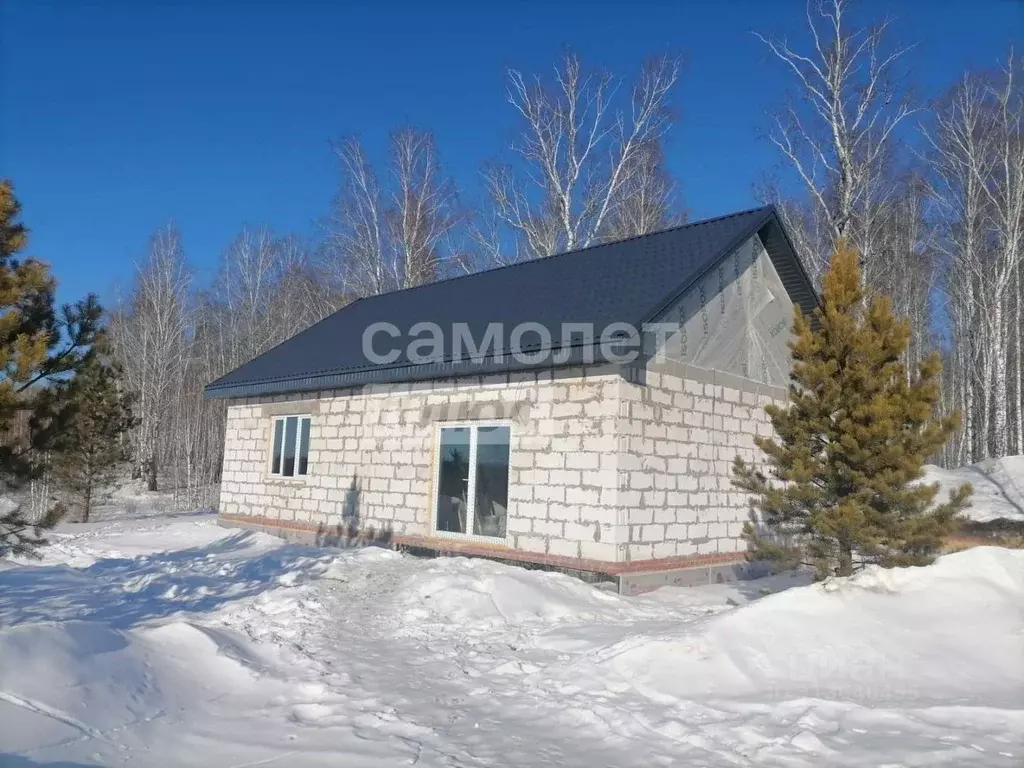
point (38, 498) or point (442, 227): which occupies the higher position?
point (442, 227)

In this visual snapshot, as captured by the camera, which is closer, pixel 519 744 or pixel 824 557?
pixel 519 744

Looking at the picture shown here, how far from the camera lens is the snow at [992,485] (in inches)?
634

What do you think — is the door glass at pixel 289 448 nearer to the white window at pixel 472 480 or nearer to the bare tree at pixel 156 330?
the white window at pixel 472 480

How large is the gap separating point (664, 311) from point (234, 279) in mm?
28032

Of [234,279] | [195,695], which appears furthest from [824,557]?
[234,279]

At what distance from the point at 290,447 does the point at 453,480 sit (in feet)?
15.5

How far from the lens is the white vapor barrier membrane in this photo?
10.4 metres

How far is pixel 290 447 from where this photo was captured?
1430 centimetres

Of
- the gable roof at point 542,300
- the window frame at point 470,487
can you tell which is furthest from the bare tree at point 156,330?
the window frame at point 470,487

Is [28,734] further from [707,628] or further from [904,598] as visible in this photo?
[904,598]

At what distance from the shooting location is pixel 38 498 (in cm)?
2383

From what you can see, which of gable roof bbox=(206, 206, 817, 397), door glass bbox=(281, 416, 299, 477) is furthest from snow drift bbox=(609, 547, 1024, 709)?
door glass bbox=(281, 416, 299, 477)

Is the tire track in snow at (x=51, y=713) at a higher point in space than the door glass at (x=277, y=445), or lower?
lower

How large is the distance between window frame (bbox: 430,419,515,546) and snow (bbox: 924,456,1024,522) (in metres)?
10.5
